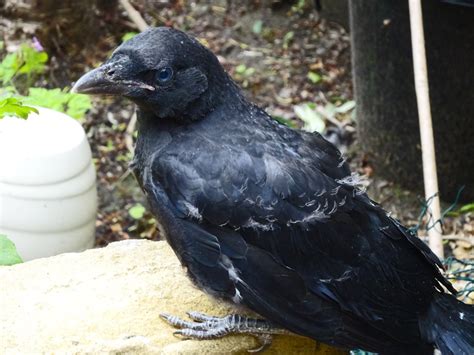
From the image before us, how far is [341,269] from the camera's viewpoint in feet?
10.1

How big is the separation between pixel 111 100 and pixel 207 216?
309 cm

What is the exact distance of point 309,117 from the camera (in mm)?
5863

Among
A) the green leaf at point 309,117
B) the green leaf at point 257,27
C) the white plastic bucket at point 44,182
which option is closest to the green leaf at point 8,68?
the white plastic bucket at point 44,182

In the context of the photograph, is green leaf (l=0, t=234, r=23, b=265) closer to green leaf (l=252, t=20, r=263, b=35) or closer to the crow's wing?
the crow's wing

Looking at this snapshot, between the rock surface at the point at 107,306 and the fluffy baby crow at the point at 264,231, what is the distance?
10 centimetres

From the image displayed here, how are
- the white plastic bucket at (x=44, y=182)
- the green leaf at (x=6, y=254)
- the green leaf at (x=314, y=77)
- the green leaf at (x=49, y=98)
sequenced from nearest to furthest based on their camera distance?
the green leaf at (x=6, y=254)
the white plastic bucket at (x=44, y=182)
the green leaf at (x=49, y=98)
the green leaf at (x=314, y=77)

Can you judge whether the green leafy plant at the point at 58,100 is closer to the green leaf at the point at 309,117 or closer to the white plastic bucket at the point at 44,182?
the white plastic bucket at the point at 44,182

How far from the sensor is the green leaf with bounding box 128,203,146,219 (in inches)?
204

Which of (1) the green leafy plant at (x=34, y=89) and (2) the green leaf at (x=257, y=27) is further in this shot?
(2) the green leaf at (x=257, y=27)

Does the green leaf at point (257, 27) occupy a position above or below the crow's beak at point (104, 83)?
below

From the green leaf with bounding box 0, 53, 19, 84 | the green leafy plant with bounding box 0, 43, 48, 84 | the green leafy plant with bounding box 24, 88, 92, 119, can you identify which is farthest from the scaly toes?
the green leafy plant with bounding box 0, 43, 48, 84

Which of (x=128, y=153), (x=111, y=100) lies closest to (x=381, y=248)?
(x=128, y=153)

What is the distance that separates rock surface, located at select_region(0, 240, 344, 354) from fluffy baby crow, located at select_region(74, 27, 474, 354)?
99 millimetres

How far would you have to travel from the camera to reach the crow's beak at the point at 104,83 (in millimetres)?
3037
